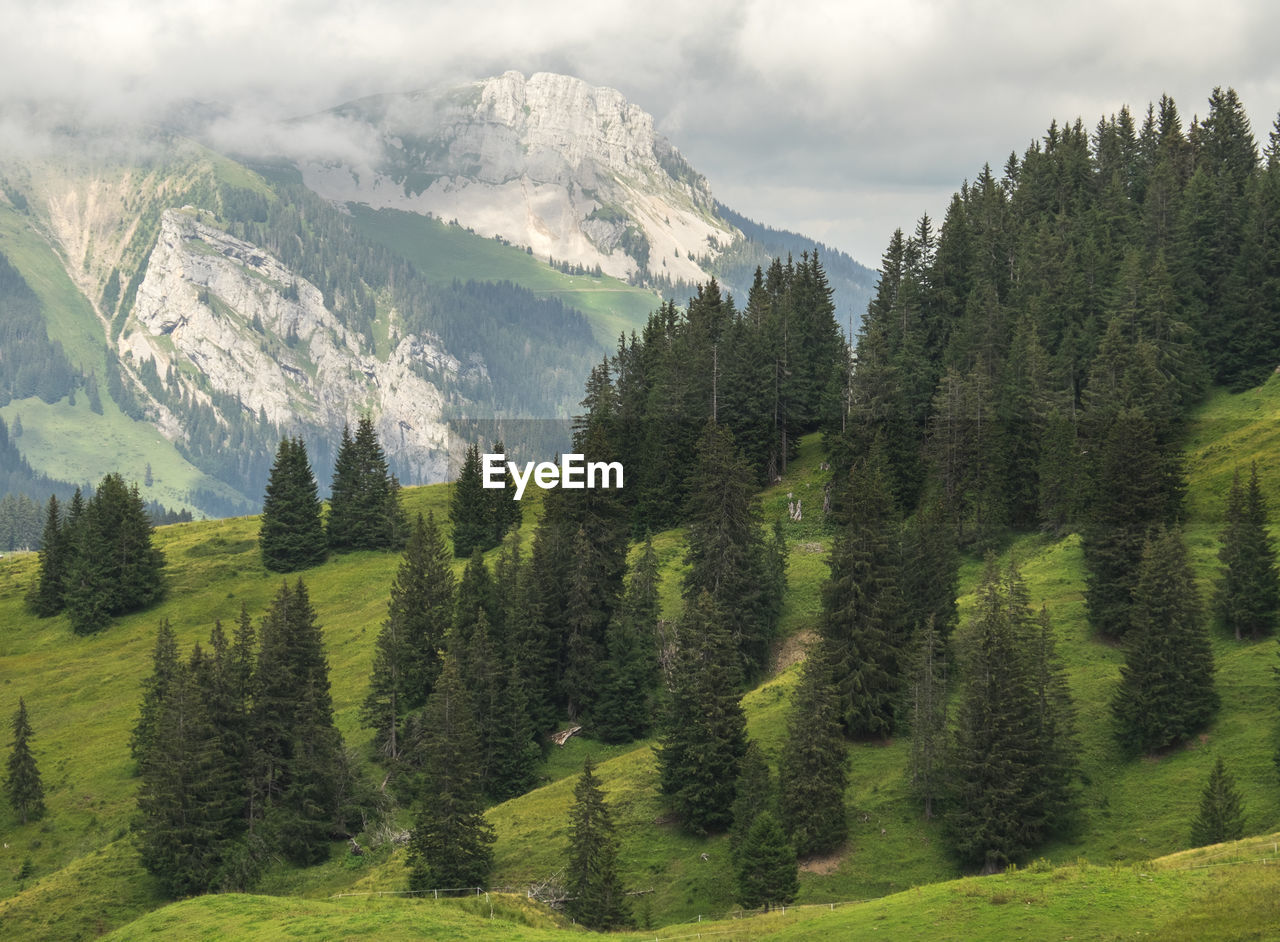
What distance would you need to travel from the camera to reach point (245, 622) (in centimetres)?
8325

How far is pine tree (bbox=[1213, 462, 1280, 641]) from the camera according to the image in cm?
6938

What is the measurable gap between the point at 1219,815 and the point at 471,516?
85.7 metres

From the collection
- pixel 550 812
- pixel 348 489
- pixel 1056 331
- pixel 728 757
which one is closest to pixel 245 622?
pixel 550 812

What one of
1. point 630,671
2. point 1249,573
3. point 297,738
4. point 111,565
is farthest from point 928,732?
point 111,565

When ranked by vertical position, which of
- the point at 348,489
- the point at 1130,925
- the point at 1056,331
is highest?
the point at 1056,331

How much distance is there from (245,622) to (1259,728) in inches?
2536

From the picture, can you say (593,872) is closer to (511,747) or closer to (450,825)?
(450,825)

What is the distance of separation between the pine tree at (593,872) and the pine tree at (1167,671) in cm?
2939

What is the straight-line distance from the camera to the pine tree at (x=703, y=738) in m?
Answer: 67.0

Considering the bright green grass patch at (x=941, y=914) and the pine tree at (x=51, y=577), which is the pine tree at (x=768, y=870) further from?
the pine tree at (x=51, y=577)

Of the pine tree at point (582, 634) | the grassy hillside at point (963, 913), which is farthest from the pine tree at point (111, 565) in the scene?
the grassy hillside at point (963, 913)

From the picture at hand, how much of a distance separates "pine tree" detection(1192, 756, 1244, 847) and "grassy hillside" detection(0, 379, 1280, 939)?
149 cm

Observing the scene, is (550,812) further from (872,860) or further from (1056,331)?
(1056,331)

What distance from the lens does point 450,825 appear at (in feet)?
205
